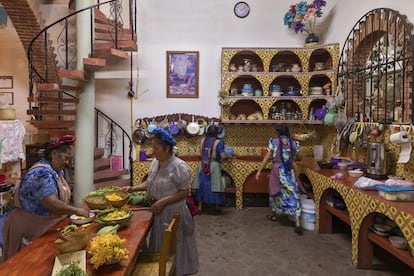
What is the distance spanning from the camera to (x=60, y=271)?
54.8 inches

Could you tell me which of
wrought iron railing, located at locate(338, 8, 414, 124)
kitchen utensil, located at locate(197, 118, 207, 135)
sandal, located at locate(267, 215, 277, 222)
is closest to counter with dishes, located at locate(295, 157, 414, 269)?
sandal, located at locate(267, 215, 277, 222)

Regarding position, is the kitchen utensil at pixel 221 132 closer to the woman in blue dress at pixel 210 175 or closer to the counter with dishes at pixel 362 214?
the woman in blue dress at pixel 210 175

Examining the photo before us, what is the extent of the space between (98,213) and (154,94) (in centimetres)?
386

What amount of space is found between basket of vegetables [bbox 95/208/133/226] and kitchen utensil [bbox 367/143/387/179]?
271cm

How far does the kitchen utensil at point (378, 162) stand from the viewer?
3.47m

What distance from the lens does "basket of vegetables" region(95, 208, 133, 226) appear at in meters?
2.05

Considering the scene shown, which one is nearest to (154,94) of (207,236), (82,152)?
(82,152)

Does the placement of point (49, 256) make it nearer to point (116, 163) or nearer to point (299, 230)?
point (299, 230)

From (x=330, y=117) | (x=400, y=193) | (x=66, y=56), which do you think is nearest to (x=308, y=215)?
(x=330, y=117)

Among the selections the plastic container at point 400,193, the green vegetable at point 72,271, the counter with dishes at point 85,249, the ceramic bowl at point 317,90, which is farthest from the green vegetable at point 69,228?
the ceramic bowl at point 317,90

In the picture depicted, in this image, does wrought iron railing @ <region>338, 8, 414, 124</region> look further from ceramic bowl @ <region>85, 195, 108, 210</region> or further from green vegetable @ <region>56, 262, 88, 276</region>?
green vegetable @ <region>56, 262, 88, 276</region>

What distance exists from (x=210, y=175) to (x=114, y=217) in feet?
9.37

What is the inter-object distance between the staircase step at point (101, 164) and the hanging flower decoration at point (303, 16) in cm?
400

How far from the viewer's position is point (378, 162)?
3486 millimetres
